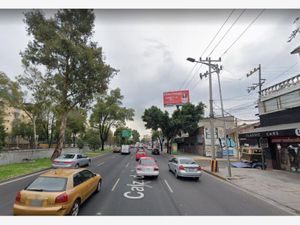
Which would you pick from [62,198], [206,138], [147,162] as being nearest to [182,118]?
[206,138]

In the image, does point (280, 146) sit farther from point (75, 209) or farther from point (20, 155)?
point (20, 155)

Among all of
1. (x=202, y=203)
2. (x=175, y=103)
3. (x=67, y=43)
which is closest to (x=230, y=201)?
(x=202, y=203)

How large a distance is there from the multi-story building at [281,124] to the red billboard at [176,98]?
2575 centimetres

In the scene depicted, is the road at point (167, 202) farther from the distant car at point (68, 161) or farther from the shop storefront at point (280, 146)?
the shop storefront at point (280, 146)

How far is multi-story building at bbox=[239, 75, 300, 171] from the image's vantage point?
14.6 m

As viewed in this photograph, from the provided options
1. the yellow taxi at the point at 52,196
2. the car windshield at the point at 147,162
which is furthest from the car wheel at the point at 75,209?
the car windshield at the point at 147,162

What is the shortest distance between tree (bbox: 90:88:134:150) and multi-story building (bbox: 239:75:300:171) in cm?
4323

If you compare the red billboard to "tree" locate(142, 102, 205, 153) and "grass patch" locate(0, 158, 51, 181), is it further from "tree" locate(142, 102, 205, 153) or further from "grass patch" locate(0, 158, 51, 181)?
"grass patch" locate(0, 158, 51, 181)

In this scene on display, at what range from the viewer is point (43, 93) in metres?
23.0

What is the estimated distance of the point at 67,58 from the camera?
23141mm

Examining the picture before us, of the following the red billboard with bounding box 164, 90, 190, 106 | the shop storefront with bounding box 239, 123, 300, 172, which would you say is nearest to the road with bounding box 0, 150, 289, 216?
the shop storefront with bounding box 239, 123, 300, 172

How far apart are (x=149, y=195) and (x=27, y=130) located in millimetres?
53029

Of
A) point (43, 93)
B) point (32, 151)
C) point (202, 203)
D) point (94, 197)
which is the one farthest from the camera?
point (32, 151)

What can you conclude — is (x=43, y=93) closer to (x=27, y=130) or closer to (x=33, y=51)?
(x=33, y=51)
